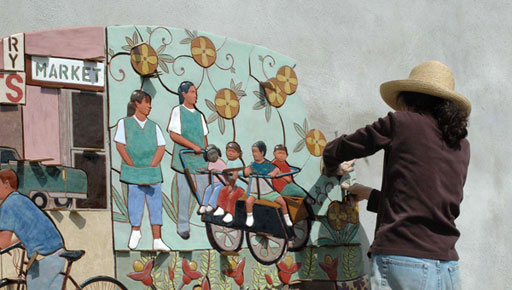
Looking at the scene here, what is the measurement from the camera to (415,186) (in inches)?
104

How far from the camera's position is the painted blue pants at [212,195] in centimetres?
272

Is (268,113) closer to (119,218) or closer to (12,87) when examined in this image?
(119,218)

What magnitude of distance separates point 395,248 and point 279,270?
0.48 metres

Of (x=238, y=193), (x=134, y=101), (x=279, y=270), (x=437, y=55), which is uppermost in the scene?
(x=437, y=55)

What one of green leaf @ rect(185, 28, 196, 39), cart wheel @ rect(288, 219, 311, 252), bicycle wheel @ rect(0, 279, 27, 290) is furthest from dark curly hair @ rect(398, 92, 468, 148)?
bicycle wheel @ rect(0, 279, 27, 290)

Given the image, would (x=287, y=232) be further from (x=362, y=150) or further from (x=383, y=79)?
(x=383, y=79)

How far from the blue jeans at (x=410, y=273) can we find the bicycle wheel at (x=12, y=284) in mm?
1158

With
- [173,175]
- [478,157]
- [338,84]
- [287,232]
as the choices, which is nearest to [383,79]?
[338,84]

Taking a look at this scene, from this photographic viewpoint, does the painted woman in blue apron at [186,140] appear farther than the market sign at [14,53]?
Yes

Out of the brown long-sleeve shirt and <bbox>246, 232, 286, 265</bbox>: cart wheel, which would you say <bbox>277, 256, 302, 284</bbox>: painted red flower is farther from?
the brown long-sleeve shirt

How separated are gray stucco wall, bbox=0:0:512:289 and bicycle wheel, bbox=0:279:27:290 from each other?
839 mm

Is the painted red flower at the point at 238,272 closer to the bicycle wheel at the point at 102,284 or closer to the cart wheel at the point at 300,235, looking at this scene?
the cart wheel at the point at 300,235

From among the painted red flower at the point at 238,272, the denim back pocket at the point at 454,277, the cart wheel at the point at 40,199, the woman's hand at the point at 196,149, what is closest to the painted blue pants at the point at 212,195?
the woman's hand at the point at 196,149

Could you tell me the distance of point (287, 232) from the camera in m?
2.90
